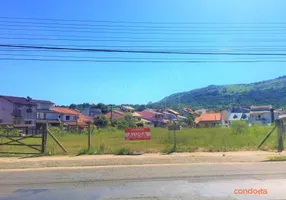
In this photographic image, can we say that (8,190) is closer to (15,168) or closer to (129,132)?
(15,168)

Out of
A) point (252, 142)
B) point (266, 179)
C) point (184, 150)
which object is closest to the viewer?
point (266, 179)

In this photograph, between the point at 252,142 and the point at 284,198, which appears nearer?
the point at 284,198

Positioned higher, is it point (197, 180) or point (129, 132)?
point (129, 132)

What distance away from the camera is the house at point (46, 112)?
3426 inches

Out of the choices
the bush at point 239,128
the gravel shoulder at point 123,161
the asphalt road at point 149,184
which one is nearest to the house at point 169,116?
the bush at point 239,128

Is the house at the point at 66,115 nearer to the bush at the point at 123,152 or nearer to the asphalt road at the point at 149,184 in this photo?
the bush at the point at 123,152

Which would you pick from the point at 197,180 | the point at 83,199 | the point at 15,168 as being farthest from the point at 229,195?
the point at 15,168

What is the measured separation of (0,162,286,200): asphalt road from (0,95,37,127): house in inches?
2700

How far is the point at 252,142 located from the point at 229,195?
14.5 metres

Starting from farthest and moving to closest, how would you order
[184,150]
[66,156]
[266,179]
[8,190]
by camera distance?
[184,150], [66,156], [266,179], [8,190]

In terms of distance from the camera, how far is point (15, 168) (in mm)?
14148

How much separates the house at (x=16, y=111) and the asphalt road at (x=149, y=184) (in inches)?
2700

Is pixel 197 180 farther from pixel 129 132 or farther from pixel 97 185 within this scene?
pixel 129 132

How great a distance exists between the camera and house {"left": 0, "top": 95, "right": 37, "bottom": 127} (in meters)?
76.7
